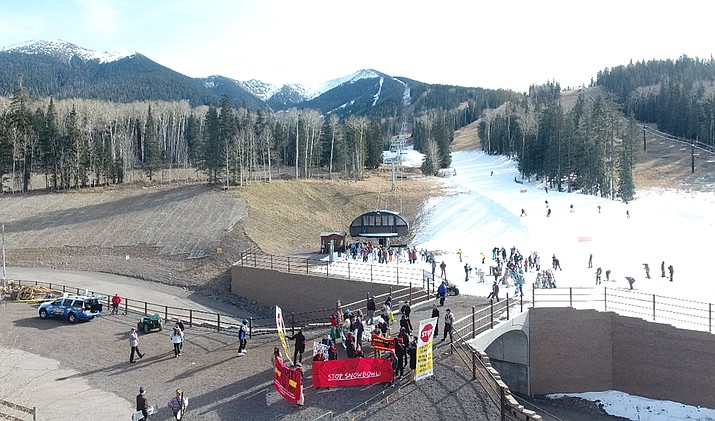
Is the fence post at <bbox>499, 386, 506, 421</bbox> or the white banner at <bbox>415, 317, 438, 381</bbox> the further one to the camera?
the white banner at <bbox>415, 317, 438, 381</bbox>

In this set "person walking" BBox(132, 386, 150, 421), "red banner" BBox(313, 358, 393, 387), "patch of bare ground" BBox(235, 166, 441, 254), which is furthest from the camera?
"patch of bare ground" BBox(235, 166, 441, 254)

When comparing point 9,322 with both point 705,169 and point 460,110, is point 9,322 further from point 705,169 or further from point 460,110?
point 460,110

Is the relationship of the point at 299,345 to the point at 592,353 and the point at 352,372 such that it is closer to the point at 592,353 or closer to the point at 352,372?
the point at 352,372

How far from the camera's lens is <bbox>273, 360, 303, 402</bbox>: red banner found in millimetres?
14798

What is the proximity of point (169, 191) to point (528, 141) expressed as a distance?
52.2 m

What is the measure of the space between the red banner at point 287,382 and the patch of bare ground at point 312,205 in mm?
28006

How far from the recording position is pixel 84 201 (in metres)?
Result: 57.8

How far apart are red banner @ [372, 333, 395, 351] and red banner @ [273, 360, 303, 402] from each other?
3.07 m

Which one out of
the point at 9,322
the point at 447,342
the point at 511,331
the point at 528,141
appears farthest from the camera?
the point at 528,141

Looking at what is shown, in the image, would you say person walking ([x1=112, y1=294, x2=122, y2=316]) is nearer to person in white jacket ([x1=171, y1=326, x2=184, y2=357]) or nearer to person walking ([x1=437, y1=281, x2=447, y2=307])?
person in white jacket ([x1=171, y1=326, x2=184, y2=357])

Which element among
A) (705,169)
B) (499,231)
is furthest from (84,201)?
(705,169)

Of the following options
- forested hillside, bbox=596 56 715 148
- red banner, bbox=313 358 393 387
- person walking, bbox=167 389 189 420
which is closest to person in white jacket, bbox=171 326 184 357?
person walking, bbox=167 389 189 420

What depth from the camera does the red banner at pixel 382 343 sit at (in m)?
16.9

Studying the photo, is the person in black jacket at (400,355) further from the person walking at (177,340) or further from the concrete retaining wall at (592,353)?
the person walking at (177,340)
